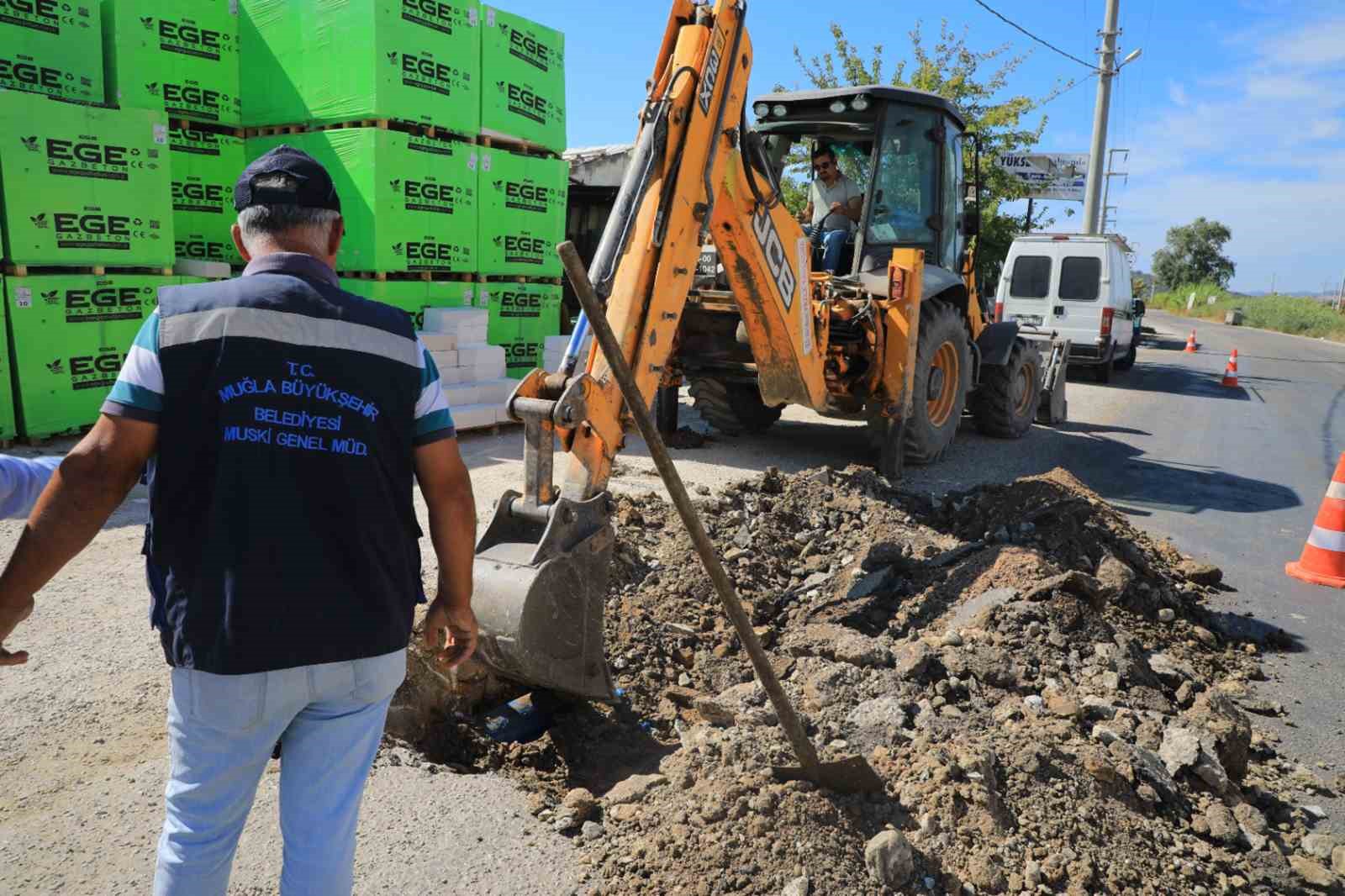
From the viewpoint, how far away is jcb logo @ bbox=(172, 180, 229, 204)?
8.73 meters

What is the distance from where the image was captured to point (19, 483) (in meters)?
2.03

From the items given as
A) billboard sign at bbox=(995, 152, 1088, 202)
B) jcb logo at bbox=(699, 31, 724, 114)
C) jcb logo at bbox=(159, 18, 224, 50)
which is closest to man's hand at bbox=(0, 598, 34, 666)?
jcb logo at bbox=(699, 31, 724, 114)

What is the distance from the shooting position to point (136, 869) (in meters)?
2.60

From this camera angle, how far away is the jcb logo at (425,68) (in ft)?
26.7

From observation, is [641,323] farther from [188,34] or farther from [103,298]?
[188,34]

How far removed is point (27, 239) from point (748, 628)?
7.05 m

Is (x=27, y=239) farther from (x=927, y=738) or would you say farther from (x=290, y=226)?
(x=927, y=738)

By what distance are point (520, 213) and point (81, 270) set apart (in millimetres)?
4001

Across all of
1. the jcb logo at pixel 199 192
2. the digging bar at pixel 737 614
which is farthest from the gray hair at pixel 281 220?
the jcb logo at pixel 199 192

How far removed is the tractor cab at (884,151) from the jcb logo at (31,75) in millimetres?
5861

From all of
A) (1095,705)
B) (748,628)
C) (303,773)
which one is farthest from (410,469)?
(1095,705)

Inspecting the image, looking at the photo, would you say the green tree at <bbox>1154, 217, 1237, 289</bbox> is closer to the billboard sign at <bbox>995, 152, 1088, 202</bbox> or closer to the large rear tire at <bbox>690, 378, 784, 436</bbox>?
the billboard sign at <bbox>995, 152, 1088, 202</bbox>

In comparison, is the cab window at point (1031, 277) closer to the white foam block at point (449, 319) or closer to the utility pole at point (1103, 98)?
the utility pole at point (1103, 98)

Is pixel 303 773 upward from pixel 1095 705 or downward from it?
upward
